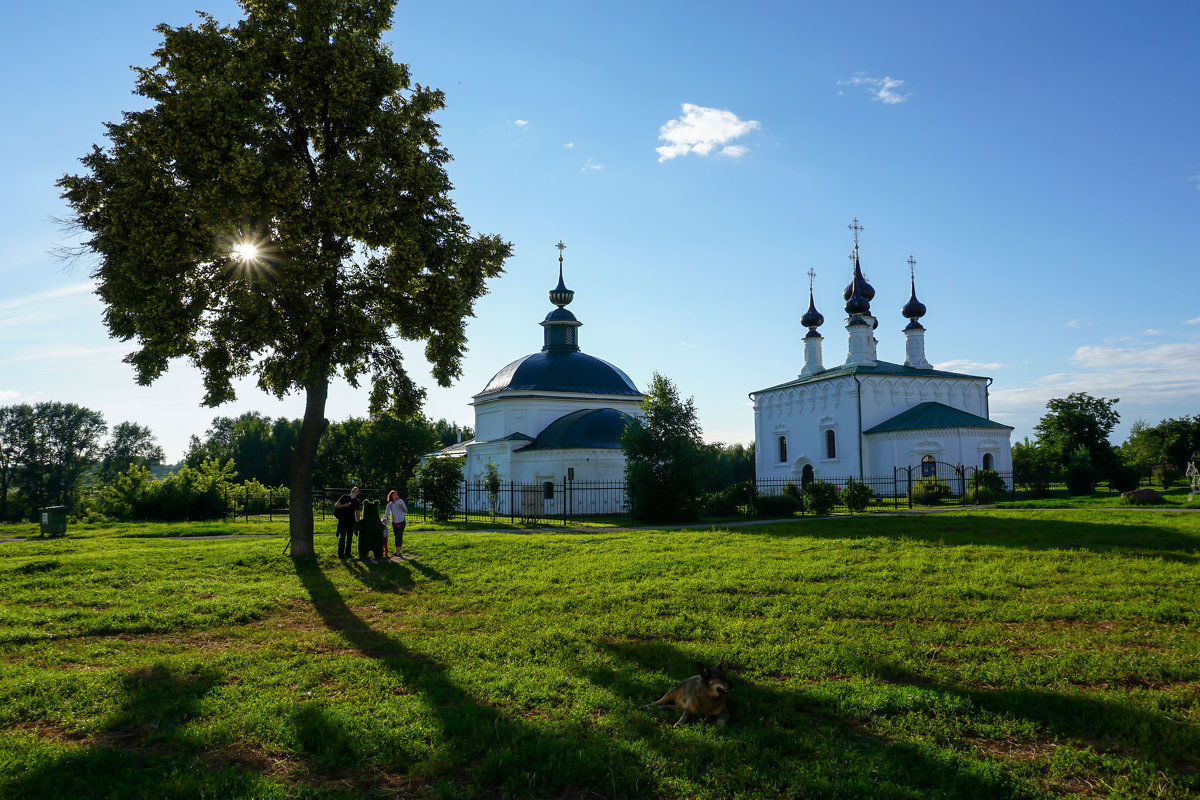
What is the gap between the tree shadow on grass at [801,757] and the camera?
4.16 meters

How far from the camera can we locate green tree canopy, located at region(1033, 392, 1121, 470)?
126 ft

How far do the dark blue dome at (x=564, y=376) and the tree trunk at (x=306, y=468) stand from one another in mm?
24973

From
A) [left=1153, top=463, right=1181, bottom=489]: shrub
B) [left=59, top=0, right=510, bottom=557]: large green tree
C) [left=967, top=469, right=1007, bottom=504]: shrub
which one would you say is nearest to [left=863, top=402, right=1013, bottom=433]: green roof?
[left=1153, top=463, right=1181, bottom=489]: shrub

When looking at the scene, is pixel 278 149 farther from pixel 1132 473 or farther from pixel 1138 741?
pixel 1132 473

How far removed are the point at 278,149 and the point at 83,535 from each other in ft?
44.8

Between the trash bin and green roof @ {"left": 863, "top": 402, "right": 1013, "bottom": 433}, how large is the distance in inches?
1350

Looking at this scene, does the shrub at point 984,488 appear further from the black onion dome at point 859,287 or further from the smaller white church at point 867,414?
the black onion dome at point 859,287

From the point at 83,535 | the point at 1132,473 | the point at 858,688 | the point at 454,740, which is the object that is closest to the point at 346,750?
the point at 454,740

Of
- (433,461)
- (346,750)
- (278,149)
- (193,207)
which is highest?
(278,149)

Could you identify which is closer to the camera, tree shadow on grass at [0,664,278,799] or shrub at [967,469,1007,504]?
tree shadow on grass at [0,664,278,799]

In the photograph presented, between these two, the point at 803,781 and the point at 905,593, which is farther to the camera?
the point at 905,593

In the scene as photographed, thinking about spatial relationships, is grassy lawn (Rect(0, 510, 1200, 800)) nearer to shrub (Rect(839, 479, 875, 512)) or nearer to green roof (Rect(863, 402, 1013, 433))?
shrub (Rect(839, 479, 875, 512))

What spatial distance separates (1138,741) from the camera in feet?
15.5

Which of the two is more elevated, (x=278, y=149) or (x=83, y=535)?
(x=278, y=149)
